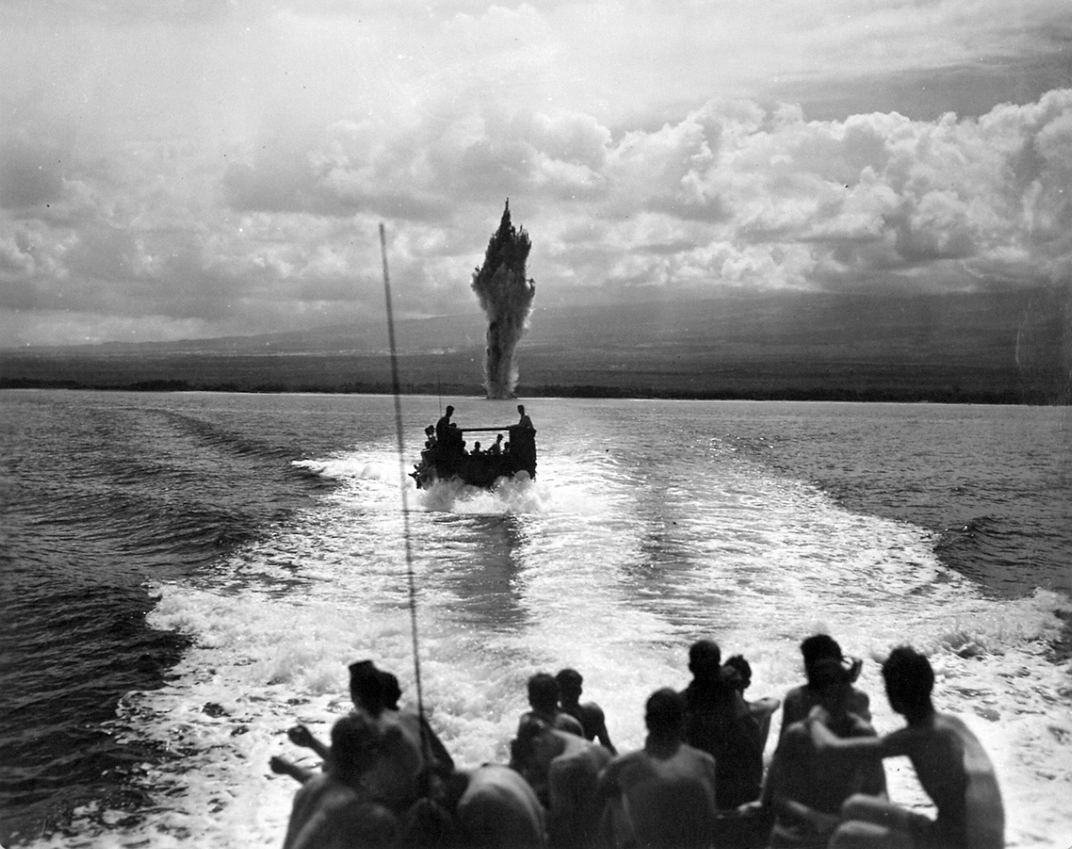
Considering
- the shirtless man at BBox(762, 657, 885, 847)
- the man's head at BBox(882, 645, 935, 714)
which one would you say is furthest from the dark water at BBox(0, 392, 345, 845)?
the man's head at BBox(882, 645, 935, 714)

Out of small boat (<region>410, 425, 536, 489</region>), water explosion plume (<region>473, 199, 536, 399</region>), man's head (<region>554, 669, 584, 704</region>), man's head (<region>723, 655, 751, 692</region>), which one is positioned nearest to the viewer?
man's head (<region>723, 655, 751, 692</region>)

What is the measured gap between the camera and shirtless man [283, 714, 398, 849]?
3.31 m

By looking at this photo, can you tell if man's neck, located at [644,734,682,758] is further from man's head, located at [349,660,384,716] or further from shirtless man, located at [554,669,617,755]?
man's head, located at [349,660,384,716]

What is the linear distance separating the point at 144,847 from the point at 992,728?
5.91 m

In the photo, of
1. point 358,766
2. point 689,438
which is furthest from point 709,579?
point 689,438

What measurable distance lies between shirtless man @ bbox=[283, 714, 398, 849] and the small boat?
46.7ft

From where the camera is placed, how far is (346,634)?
8.36 meters

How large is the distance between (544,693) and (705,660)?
0.75 meters

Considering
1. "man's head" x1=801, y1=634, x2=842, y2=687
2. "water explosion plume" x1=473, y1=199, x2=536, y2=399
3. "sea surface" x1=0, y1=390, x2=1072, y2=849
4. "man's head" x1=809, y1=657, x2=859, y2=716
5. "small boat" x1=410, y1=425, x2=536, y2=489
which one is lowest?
"sea surface" x1=0, y1=390, x2=1072, y2=849

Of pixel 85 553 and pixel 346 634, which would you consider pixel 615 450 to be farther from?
pixel 346 634

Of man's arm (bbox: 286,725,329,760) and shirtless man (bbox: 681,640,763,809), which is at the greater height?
man's arm (bbox: 286,725,329,760)

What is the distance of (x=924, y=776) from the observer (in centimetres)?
316

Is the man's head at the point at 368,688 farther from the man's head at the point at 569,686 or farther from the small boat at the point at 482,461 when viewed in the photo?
the small boat at the point at 482,461

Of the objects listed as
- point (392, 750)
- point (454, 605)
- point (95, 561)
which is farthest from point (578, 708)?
point (95, 561)
